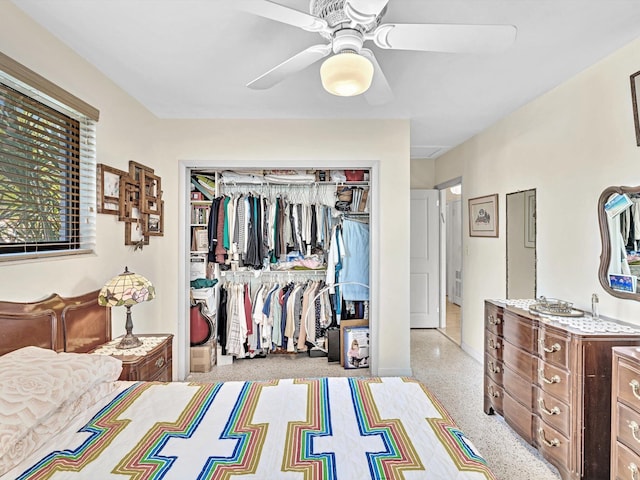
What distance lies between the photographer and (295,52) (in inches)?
81.4

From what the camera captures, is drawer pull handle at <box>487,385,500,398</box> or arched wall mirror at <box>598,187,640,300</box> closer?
arched wall mirror at <box>598,187,640,300</box>

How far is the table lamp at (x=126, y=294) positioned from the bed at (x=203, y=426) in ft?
1.02

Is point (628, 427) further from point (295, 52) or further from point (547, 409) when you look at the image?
point (295, 52)

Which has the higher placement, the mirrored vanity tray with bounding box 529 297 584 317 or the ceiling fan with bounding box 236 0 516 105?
the ceiling fan with bounding box 236 0 516 105

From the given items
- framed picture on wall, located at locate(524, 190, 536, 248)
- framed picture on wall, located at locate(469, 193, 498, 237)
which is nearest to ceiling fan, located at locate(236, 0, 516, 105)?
framed picture on wall, located at locate(524, 190, 536, 248)

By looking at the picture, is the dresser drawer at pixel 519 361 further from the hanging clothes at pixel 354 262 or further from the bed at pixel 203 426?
the hanging clothes at pixel 354 262

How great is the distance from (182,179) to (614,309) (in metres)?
3.50

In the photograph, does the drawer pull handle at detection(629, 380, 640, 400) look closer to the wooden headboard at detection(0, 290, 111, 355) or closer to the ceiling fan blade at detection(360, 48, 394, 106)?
the ceiling fan blade at detection(360, 48, 394, 106)

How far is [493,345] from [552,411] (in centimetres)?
63

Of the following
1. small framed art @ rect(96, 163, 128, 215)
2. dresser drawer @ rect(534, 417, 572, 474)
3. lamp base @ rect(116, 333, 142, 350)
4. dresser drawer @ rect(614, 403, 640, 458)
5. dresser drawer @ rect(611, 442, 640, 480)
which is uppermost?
small framed art @ rect(96, 163, 128, 215)

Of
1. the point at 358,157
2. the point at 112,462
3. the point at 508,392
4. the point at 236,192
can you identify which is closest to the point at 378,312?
the point at 508,392

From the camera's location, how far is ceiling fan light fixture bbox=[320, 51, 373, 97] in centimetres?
128

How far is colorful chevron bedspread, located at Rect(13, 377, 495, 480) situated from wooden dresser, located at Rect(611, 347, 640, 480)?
869mm

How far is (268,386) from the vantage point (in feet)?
5.58
